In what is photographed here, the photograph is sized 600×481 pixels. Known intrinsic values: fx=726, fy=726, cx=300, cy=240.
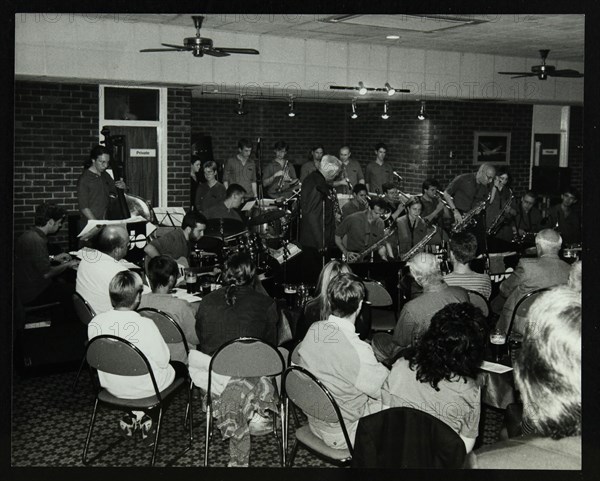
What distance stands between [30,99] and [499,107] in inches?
241

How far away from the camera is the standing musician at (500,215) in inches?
260

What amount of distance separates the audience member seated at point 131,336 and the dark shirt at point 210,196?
4.18 m

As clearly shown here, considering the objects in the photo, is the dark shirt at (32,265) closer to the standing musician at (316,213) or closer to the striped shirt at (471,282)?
the standing musician at (316,213)

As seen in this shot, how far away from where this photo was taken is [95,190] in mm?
7242

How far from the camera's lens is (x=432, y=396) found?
Result: 3.17 meters

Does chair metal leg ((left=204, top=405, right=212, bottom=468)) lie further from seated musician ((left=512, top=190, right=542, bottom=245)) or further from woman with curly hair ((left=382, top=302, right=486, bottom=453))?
seated musician ((left=512, top=190, right=542, bottom=245))

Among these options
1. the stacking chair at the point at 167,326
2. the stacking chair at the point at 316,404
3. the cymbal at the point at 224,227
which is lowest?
the stacking chair at the point at 316,404

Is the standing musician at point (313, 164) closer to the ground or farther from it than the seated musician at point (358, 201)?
farther from it

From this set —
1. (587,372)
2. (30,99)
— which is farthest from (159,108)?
(587,372)

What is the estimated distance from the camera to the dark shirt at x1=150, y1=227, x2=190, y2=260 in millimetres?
6129

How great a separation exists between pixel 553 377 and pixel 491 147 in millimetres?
9140

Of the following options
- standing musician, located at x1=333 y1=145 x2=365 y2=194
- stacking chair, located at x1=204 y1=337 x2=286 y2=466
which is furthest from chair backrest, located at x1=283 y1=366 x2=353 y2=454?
standing musician, located at x1=333 y1=145 x2=365 y2=194

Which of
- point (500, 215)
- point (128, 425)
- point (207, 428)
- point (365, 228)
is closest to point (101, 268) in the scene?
point (128, 425)

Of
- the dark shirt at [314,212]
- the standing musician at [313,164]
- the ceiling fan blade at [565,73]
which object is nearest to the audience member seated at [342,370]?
the dark shirt at [314,212]
